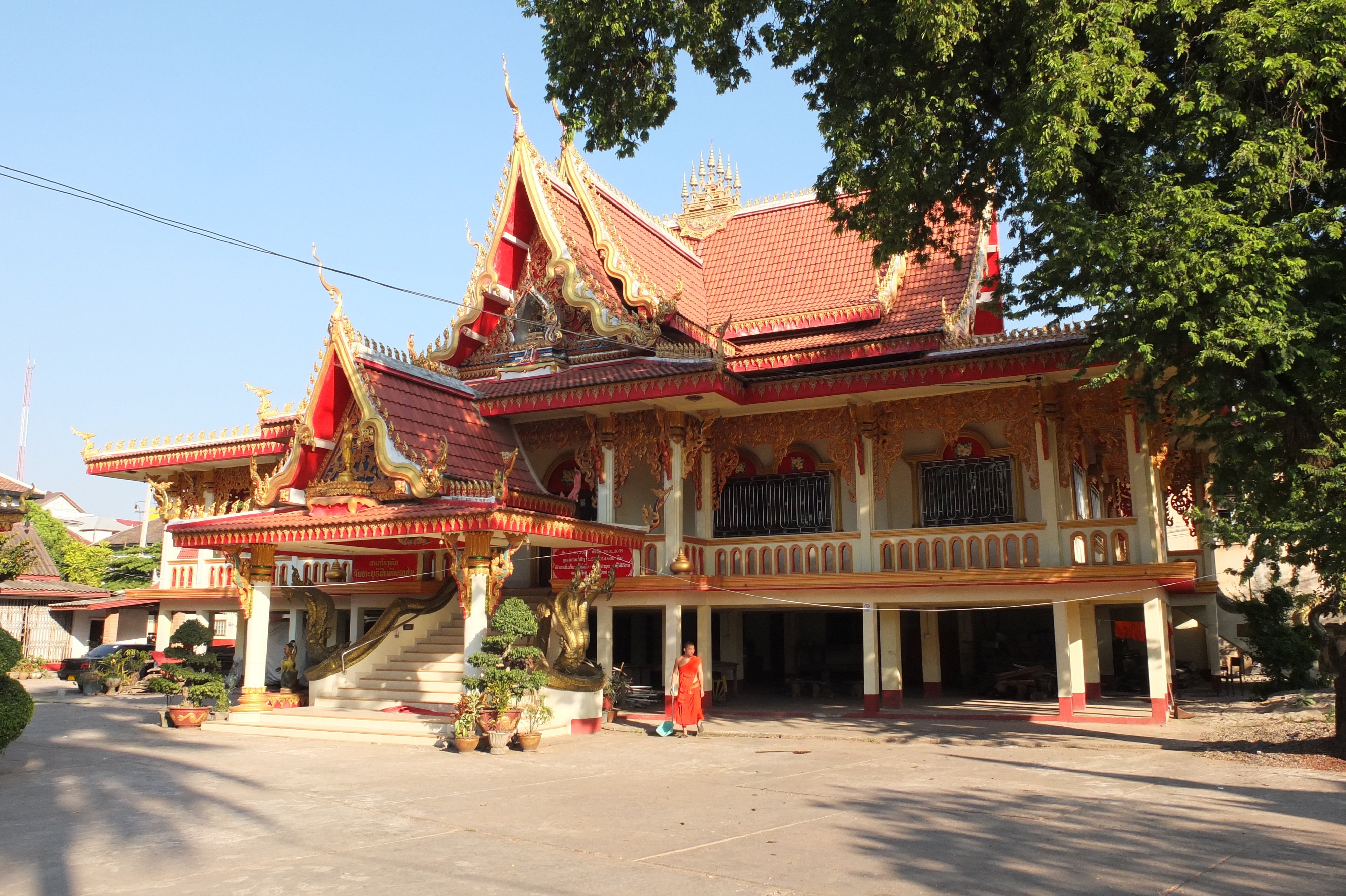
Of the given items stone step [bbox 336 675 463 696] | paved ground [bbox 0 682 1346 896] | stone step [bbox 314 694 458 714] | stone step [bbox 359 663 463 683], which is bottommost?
paved ground [bbox 0 682 1346 896]

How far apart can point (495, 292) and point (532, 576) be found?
4.76 m

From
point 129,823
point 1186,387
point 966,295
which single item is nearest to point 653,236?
point 966,295

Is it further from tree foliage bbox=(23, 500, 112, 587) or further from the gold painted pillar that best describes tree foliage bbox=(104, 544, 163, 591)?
the gold painted pillar

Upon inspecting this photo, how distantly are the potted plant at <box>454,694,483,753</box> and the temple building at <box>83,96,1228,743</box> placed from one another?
97 centimetres

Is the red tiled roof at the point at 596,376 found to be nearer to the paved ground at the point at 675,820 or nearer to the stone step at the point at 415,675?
the stone step at the point at 415,675

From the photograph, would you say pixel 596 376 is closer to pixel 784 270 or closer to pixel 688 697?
pixel 688 697

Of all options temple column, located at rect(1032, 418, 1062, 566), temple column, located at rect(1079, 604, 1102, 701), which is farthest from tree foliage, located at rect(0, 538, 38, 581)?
temple column, located at rect(1079, 604, 1102, 701)

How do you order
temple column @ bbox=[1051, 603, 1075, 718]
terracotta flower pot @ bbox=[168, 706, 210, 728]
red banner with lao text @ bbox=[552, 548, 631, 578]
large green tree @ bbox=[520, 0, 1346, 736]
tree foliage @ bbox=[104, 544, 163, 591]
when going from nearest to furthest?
1. large green tree @ bbox=[520, 0, 1346, 736]
2. temple column @ bbox=[1051, 603, 1075, 718]
3. terracotta flower pot @ bbox=[168, 706, 210, 728]
4. red banner with lao text @ bbox=[552, 548, 631, 578]
5. tree foliage @ bbox=[104, 544, 163, 591]

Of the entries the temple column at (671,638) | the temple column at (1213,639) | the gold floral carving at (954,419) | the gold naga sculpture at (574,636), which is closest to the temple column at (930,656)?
the gold floral carving at (954,419)

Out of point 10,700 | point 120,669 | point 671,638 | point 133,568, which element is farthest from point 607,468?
point 133,568

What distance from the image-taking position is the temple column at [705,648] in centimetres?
1531

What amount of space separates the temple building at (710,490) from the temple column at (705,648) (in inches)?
2.9

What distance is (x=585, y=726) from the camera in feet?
43.7

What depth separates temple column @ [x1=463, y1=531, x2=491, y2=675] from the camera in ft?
41.1
